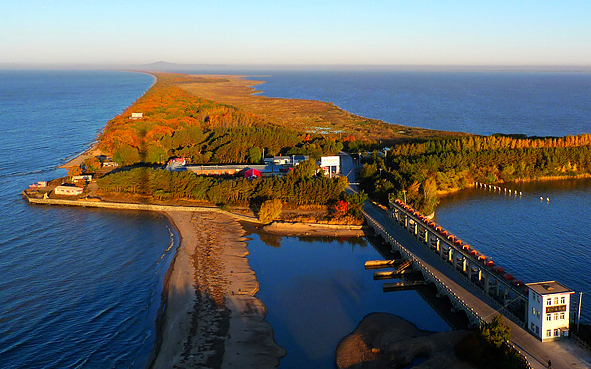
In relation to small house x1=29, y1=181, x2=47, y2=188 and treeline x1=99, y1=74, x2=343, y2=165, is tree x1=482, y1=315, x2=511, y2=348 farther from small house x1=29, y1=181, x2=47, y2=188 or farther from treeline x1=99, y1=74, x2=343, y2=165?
small house x1=29, y1=181, x2=47, y2=188

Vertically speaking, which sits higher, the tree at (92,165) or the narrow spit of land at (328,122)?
the narrow spit of land at (328,122)

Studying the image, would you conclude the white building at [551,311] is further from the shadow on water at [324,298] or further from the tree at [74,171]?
the tree at [74,171]

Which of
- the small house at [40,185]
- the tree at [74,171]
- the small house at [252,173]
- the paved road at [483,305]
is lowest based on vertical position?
the paved road at [483,305]

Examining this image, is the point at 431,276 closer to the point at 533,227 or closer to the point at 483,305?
the point at 483,305

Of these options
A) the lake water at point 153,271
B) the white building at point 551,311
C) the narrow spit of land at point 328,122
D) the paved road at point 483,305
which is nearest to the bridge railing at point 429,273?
the paved road at point 483,305

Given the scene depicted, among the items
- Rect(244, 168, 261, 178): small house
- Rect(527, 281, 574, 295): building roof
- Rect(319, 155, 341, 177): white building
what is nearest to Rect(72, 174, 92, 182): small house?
Rect(244, 168, 261, 178): small house
